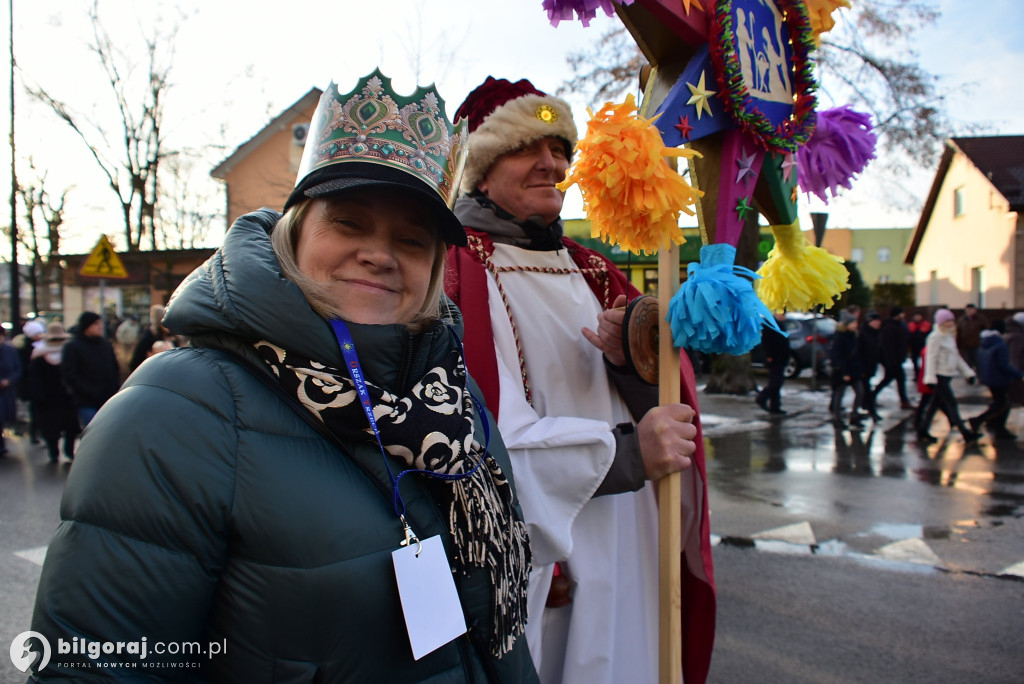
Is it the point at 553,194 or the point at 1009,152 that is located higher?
the point at 1009,152

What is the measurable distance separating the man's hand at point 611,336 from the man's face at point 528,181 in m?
0.36

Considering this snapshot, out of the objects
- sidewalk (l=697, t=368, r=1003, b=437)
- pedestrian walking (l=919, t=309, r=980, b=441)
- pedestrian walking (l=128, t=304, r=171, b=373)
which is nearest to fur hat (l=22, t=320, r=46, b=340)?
pedestrian walking (l=128, t=304, r=171, b=373)

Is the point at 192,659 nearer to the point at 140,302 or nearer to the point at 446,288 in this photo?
the point at 446,288

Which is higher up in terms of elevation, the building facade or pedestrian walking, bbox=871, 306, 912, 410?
the building facade

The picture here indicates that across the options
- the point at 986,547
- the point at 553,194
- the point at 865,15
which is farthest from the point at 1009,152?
the point at 553,194

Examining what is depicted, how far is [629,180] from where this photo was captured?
157 centimetres

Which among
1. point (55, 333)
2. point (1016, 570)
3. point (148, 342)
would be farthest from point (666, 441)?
point (55, 333)

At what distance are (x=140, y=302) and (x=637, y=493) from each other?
26.0 meters

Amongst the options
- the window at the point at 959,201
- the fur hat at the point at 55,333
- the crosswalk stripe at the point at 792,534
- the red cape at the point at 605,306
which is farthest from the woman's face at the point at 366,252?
the window at the point at 959,201

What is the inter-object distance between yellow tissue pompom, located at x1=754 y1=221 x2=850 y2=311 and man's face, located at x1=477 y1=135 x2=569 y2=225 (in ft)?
2.32

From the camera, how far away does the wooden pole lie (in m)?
1.76

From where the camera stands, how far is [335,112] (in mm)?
1224

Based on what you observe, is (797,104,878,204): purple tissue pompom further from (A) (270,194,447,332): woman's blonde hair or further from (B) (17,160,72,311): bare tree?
(B) (17,160,72,311): bare tree

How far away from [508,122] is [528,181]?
0.18m
